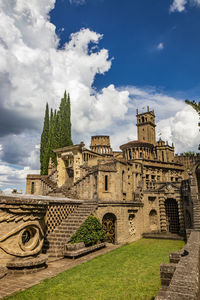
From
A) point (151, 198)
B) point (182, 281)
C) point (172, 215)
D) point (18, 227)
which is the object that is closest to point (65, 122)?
point (151, 198)

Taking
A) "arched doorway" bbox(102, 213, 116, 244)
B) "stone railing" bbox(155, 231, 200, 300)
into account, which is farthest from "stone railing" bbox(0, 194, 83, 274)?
"arched doorway" bbox(102, 213, 116, 244)

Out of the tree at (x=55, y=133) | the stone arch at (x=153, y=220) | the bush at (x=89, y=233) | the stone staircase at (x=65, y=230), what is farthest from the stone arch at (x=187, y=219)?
the tree at (x=55, y=133)

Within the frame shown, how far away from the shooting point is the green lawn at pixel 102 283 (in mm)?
7523

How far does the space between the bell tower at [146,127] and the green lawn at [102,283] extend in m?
62.0

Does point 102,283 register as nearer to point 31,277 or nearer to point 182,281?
point 31,277

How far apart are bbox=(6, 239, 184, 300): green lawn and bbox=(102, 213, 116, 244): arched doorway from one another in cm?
695

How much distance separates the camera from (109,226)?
64.8 ft

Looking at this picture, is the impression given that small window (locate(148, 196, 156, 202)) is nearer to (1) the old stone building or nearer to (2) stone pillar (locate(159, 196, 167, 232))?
(1) the old stone building

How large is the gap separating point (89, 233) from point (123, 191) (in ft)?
45.2

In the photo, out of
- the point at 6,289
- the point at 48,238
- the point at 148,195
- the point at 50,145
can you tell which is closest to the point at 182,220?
the point at 148,195

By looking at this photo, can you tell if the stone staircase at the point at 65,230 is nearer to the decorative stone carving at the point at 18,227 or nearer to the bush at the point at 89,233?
the bush at the point at 89,233

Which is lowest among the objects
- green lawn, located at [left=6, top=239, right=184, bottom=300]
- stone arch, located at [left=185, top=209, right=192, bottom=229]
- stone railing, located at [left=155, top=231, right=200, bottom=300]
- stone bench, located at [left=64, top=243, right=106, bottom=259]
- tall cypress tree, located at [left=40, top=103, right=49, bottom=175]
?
green lawn, located at [left=6, top=239, right=184, bottom=300]

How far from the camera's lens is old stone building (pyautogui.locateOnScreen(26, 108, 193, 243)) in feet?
66.5

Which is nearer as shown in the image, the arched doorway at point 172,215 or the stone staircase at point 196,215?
the stone staircase at point 196,215
